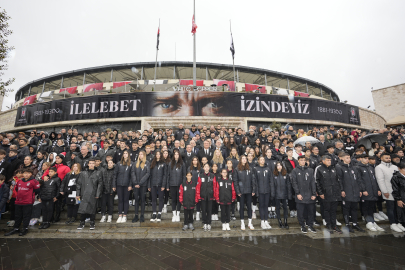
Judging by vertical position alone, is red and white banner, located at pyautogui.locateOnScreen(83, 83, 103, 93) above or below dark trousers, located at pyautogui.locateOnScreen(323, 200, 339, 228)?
above

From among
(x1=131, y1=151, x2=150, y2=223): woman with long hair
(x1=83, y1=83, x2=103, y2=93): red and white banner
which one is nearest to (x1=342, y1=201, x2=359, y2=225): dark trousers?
(x1=131, y1=151, x2=150, y2=223): woman with long hair

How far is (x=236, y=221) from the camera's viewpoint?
16.8 ft

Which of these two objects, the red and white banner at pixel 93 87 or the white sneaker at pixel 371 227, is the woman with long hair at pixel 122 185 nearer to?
the white sneaker at pixel 371 227

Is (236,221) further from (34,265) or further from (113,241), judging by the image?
(34,265)

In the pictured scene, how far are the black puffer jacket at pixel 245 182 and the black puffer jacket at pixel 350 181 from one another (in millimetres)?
2537

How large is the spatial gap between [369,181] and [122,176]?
24.6 ft

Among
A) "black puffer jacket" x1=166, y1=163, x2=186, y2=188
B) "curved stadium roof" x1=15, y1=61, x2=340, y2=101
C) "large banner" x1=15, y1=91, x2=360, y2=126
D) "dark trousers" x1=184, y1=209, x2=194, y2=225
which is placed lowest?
"dark trousers" x1=184, y1=209, x2=194, y2=225

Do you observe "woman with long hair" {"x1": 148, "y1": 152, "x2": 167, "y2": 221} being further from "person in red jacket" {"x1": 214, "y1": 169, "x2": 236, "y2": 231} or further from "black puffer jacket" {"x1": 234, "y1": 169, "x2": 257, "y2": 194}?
"black puffer jacket" {"x1": 234, "y1": 169, "x2": 257, "y2": 194}

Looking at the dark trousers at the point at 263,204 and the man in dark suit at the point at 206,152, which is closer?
the dark trousers at the point at 263,204

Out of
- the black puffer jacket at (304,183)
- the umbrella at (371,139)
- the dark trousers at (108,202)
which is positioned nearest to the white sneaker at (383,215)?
the black puffer jacket at (304,183)

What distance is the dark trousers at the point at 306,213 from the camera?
470 centimetres

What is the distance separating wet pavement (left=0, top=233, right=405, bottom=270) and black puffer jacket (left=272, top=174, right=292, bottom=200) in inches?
38.8

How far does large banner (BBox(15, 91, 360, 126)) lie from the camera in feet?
44.1

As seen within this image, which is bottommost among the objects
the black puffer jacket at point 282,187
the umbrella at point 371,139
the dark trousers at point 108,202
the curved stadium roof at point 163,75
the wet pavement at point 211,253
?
the wet pavement at point 211,253
